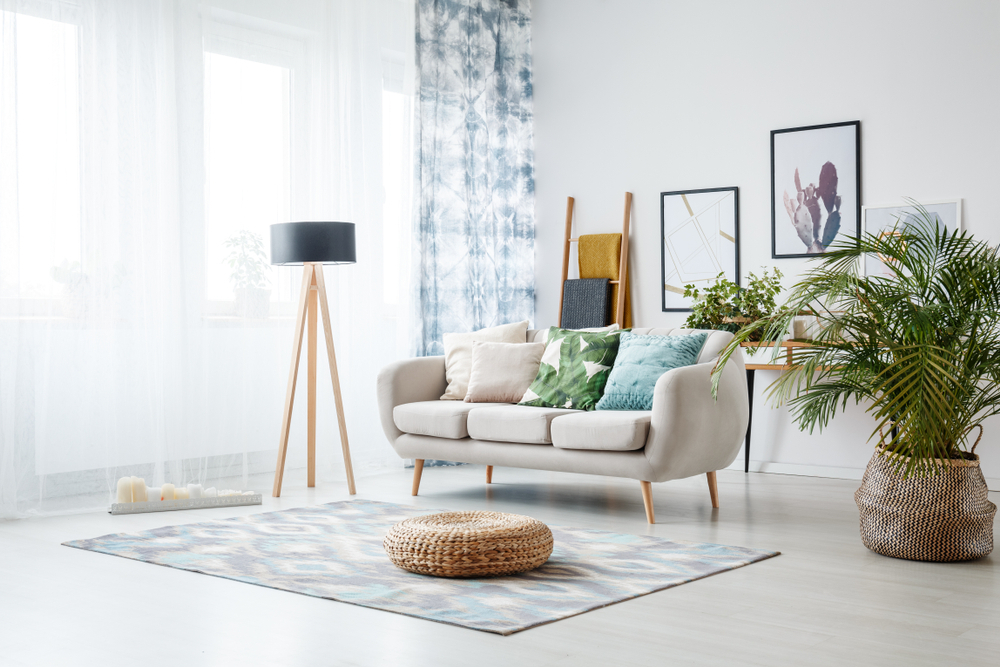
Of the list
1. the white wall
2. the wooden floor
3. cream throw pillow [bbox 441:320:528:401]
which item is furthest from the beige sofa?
the white wall

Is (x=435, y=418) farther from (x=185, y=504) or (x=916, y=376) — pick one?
(x=916, y=376)

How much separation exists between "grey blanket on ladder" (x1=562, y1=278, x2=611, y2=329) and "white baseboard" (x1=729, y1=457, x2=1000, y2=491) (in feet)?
4.17

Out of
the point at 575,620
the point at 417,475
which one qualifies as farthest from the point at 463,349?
the point at 575,620

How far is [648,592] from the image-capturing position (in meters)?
2.85

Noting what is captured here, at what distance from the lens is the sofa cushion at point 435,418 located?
4.49 metres

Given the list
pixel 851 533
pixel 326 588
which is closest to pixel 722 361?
pixel 851 533

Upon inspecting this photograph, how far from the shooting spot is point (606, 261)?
6344 millimetres

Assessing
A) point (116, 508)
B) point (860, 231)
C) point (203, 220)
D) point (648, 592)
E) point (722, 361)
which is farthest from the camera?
point (860, 231)

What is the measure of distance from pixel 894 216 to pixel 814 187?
492 mm

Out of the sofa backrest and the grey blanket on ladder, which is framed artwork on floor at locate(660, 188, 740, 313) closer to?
the grey blanket on ladder

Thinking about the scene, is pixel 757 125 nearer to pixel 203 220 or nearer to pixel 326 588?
pixel 203 220

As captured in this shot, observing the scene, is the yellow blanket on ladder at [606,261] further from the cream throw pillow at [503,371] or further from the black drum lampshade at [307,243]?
the black drum lampshade at [307,243]

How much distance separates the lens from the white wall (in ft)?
16.7

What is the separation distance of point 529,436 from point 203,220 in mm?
1993
